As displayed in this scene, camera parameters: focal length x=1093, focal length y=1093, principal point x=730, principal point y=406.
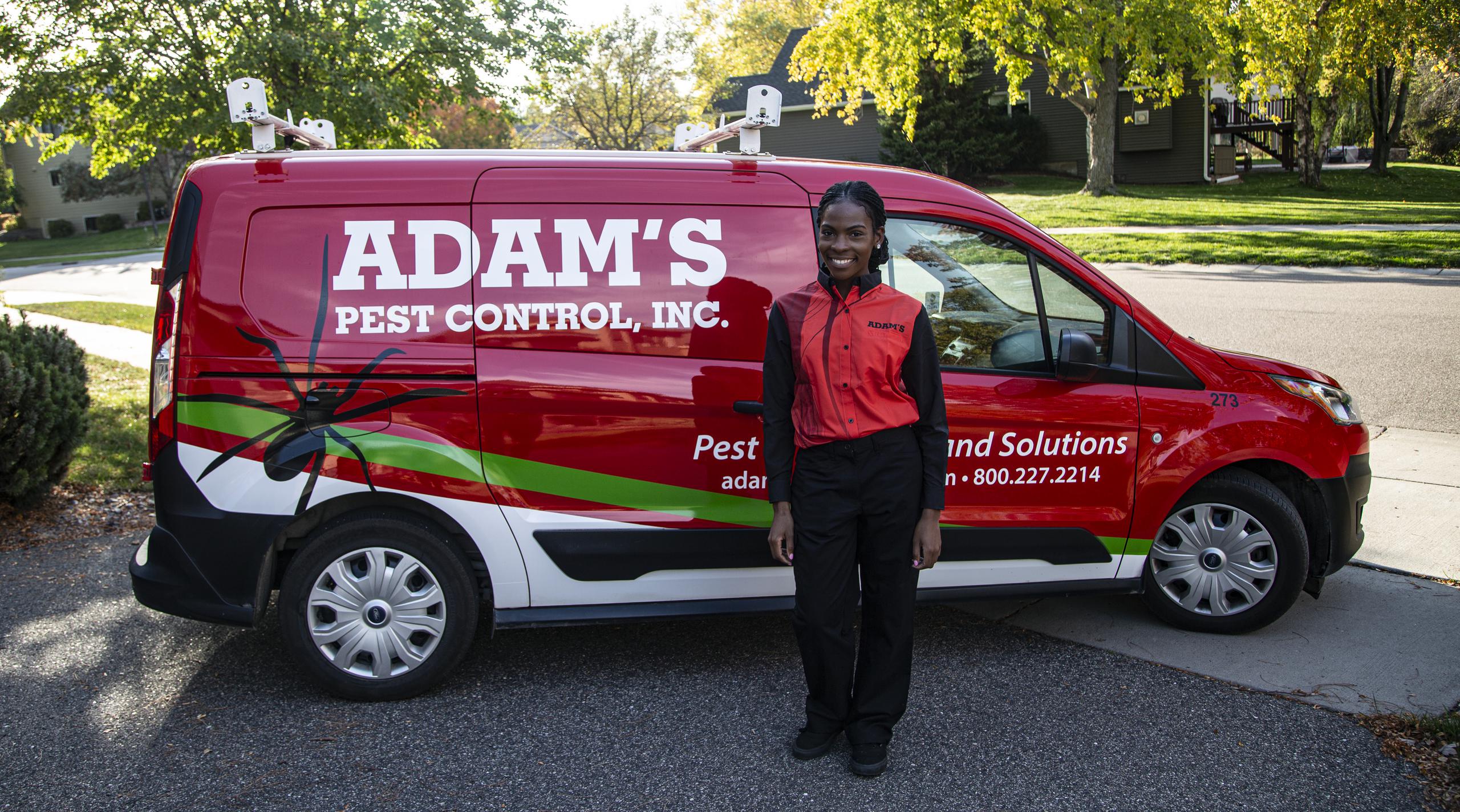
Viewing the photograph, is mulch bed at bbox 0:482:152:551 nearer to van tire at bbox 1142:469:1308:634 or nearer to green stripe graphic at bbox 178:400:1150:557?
green stripe graphic at bbox 178:400:1150:557

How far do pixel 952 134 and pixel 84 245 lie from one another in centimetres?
3324

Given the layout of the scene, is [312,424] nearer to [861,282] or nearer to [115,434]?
[861,282]

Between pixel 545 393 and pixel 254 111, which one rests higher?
pixel 254 111

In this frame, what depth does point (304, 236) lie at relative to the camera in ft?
12.6

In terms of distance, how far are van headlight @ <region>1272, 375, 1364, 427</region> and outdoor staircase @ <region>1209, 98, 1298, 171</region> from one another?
3205 centimetres

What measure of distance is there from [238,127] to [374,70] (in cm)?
153

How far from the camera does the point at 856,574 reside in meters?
3.45

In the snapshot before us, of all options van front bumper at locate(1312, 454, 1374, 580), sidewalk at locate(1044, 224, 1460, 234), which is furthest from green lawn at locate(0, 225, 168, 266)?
van front bumper at locate(1312, 454, 1374, 580)

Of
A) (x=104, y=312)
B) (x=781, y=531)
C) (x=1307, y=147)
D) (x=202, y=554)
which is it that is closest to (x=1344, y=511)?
(x=781, y=531)

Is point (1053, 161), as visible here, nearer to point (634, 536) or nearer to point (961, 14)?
point (961, 14)

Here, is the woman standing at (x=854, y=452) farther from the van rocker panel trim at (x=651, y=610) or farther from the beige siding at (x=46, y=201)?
the beige siding at (x=46, y=201)

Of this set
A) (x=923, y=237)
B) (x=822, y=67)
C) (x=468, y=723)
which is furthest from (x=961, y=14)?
(x=468, y=723)

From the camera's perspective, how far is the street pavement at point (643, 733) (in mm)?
3336

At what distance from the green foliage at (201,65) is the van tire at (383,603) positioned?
8.23m
